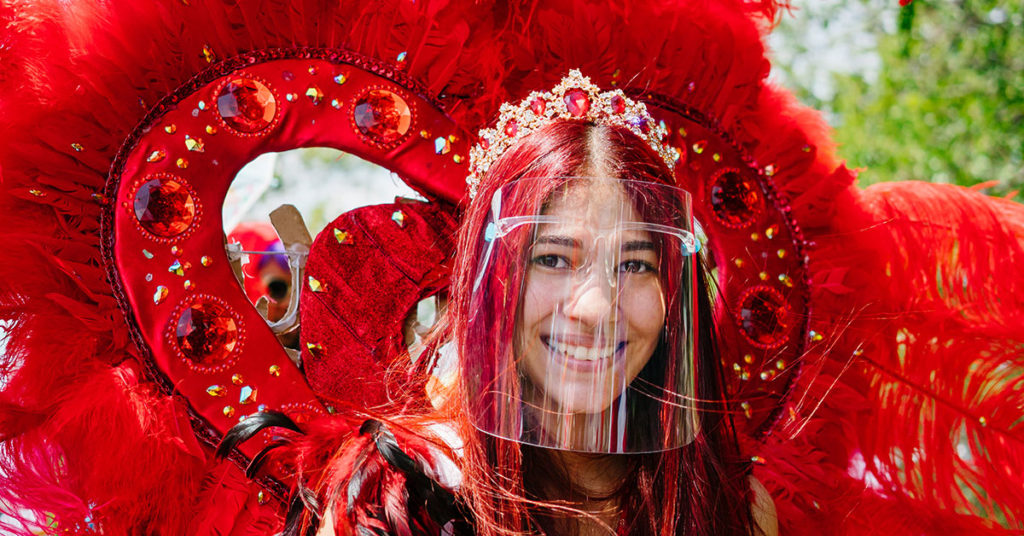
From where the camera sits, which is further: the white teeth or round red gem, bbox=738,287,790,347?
round red gem, bbox=738,287,790,347

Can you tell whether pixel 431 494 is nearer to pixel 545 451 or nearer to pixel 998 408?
pixel 545 451

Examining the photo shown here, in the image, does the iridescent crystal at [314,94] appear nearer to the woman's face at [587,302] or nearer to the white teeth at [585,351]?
the woman's face at [587,302]

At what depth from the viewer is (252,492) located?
1.74m

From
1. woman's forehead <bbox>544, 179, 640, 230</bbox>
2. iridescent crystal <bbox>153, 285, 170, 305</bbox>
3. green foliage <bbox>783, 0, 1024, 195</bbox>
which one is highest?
green foliage <bbox>783, 0, 1024, 195</bbox>

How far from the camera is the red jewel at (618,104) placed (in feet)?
5.57

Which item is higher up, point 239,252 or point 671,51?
point 671,51

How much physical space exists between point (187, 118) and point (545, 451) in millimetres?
955

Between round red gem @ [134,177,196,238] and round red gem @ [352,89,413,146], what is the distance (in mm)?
375

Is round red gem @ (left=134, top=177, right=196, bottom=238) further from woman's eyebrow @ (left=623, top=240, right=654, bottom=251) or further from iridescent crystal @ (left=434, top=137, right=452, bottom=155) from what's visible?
woman's eyebrow @ (left=623, top=240, right=654, bottom=251)

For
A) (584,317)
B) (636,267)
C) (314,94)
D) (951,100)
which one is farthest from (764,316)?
(951,100)

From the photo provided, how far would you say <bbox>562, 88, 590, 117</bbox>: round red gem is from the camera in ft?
5.51

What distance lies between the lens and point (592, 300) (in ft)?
4.71

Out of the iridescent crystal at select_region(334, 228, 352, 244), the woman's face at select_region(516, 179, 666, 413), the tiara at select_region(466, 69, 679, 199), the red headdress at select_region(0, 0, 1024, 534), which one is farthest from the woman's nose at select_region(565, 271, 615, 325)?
the iridescent crystal at select_region(334, 228, 352, 244)

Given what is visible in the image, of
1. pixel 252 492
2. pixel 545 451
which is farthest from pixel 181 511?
pixel 545 451
